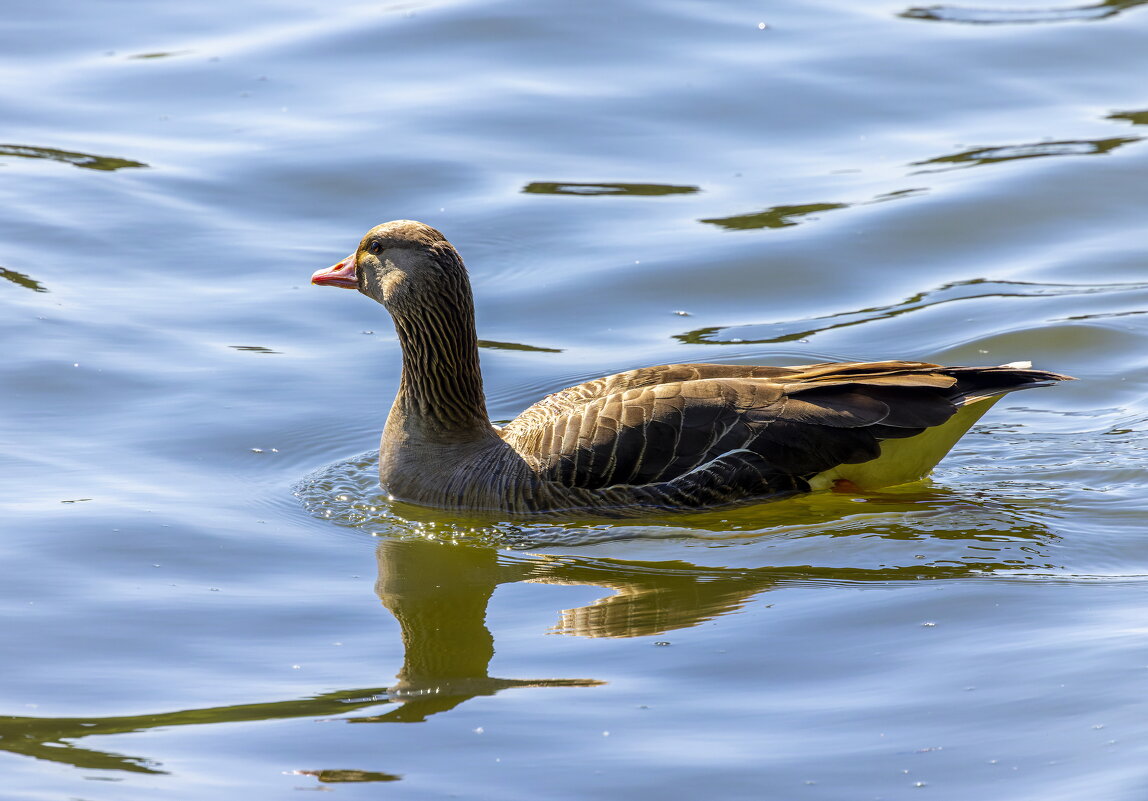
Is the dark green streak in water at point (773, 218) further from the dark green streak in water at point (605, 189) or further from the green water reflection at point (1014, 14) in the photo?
the green water reflection at point (1014, 14)

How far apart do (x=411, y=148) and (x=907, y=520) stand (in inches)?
329

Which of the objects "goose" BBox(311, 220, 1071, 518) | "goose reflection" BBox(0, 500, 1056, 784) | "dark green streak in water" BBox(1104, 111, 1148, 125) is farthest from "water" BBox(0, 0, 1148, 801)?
"goose" BBox(311, 220, 1071, 518)

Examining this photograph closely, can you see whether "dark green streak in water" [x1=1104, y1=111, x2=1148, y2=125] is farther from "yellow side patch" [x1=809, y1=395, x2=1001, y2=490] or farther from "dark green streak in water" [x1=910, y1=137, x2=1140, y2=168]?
"yellow side patch" [x1=809, y1=395, x2=1001, y2=490]

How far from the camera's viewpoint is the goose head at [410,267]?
10.2 metres

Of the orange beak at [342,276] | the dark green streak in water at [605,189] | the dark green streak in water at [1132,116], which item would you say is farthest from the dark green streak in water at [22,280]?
the dark green streak in water at [1132,116]

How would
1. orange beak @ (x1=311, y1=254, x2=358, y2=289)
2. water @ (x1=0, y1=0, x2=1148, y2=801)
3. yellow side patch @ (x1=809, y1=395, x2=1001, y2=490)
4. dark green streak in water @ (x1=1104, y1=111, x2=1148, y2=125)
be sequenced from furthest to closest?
dark green streak in water @ (x1=1104, y1=111, x2=1148, y2=125) < orange beak @ (x1=311, y1=254, x2=358, y2=289) < yellow side patch @ (x1=809, y1=395, x2=1001, y2=490) < water @ (x1=0, y1=0, x2=1148, y2=801)

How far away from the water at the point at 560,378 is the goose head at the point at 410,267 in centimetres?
→ 135

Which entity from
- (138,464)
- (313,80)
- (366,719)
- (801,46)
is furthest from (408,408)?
(801,46)

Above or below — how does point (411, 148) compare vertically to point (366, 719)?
above

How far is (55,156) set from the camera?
52.8ft

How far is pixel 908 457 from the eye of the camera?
1009 centimetres

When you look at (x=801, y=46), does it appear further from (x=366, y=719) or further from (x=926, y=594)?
(x=366, y=719)

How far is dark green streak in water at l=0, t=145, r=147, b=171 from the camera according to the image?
15898 mm

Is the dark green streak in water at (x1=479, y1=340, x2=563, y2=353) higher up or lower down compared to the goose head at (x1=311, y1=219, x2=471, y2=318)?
lower down
